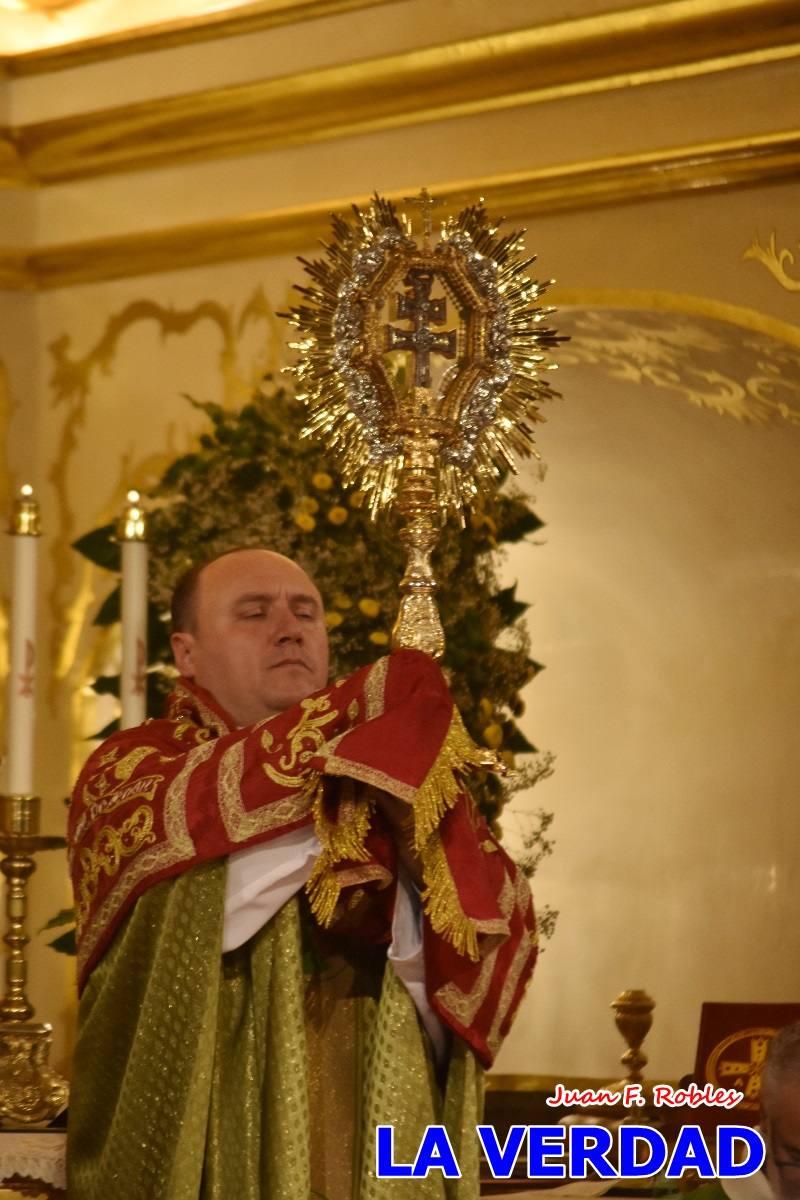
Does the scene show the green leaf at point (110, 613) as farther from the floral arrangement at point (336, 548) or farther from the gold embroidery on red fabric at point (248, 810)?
the gold embroidery on red fabric at point (248, 810)

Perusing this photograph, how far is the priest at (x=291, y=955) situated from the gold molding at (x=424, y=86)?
7.14 ft

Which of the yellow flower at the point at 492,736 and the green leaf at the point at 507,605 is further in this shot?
the green leaf at the point at 507,605

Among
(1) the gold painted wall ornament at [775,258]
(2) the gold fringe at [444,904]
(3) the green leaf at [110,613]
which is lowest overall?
(2) the gold fringe at [444,904]

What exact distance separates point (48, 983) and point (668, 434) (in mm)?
2240

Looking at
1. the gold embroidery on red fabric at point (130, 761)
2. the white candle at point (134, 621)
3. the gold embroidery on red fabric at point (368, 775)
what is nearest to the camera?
the gold embroidery on red fabric at point (368, 775)

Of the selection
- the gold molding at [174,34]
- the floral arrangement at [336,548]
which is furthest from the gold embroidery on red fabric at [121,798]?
the gold molding at [174,34]

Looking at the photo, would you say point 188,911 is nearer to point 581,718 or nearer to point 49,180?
point 581,718

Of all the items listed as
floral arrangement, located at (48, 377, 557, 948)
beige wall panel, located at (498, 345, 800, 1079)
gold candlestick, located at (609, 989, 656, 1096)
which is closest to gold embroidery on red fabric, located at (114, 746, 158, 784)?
floral arrangement, located at (48, 377, 557, 948)

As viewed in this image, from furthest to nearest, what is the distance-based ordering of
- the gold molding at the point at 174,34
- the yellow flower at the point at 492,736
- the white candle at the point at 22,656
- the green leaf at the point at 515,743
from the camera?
the gold molding at the point at 174,34 < the green leaf at the point at 515,743 < the yellow flower at the point at 492,736 < the white candle at the point at 22,656

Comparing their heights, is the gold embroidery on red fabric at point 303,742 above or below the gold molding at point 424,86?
below

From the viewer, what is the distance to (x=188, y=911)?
3.10 meters

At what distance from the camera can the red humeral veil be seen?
2.88 metres

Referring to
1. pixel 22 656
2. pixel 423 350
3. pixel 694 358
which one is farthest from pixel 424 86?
pixel 423 350

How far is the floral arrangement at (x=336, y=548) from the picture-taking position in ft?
13.7
